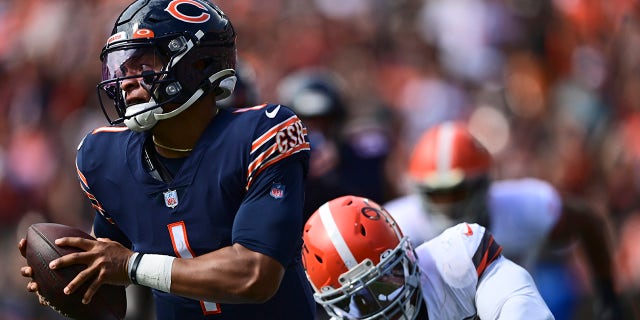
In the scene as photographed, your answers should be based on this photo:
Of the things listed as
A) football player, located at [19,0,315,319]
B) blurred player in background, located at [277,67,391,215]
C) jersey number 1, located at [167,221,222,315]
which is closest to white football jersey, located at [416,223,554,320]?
football player, located at [19,0,315,319]

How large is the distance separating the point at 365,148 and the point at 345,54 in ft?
10.9

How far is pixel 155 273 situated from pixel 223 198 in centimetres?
31

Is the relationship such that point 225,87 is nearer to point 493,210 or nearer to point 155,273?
point 155,273

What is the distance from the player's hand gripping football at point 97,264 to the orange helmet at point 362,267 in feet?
2.26

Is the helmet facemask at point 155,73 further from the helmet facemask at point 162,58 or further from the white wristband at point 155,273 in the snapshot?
the white wristband at point 155,273

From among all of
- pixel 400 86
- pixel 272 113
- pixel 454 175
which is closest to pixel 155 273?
pixel 272 113

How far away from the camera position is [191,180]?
3508 mm

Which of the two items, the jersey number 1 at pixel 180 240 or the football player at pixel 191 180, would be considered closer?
the football player at pixel 191 180

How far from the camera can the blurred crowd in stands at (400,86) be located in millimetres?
8305

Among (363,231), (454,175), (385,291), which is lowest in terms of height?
(454,175)

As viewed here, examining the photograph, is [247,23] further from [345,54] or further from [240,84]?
[240,84]

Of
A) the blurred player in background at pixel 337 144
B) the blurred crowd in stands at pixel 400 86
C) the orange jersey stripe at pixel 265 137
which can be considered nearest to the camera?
the orange jersey stripe at pixel 265 137

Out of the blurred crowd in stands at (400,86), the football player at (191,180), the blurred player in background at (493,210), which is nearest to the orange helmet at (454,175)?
the blurred player in background at (493,210)

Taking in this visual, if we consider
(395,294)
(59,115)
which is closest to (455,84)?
(59,115)
